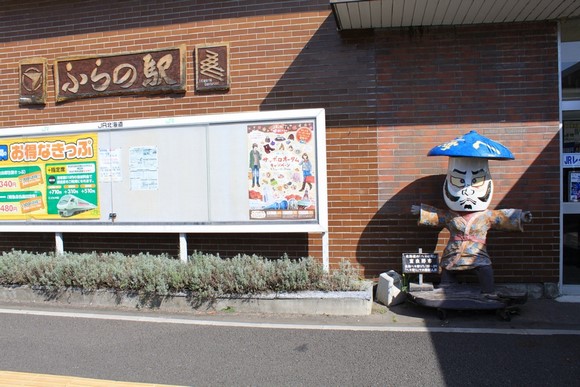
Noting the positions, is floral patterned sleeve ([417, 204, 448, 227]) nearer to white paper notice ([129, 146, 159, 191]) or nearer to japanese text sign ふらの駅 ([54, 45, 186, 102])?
white paper notice ([129, 146, 159, 191])

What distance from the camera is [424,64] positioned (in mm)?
6398

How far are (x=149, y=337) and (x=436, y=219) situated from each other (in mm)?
3657

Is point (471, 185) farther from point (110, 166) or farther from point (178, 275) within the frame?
point (110, 166)

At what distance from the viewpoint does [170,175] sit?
6.54 metres

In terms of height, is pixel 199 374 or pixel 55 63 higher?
pixel 55 63

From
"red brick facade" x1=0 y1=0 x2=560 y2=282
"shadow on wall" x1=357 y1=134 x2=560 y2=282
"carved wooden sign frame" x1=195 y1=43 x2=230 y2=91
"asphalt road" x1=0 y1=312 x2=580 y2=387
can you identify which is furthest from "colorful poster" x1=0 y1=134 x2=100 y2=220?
"shadow on wall" x1=357 y1=134 x2=560 y2=282

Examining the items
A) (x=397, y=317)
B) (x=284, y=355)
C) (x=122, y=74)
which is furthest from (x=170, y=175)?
(x=397, y=317)

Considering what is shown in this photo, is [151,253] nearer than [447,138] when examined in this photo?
No

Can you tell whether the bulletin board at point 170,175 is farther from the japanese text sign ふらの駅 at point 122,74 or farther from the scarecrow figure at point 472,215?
the scarecrow figure at point 472,215

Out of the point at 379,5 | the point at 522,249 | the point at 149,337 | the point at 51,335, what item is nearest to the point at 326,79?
the point at 379,5

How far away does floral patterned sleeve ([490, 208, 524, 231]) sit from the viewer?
557 cm

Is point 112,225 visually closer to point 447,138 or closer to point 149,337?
point 149,337

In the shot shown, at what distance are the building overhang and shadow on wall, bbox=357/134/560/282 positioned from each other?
1.65 m

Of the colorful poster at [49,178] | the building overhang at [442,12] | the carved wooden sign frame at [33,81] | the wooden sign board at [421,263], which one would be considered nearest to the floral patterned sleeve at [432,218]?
the wooden sign board at [421,263]
